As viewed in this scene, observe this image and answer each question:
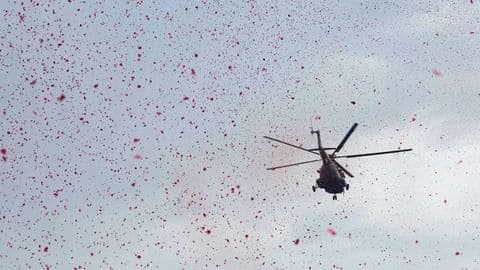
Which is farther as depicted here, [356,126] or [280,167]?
[280,167]

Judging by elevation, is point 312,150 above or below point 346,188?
above

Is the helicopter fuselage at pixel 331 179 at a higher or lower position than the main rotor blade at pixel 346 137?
lower

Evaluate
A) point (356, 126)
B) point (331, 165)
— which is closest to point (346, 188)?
point (331, 165)

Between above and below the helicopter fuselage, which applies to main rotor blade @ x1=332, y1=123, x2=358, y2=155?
above

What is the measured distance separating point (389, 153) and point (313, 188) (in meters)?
8.88

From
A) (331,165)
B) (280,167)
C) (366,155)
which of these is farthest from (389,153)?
(280,167)

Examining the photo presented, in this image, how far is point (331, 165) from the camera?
5425 centimetres

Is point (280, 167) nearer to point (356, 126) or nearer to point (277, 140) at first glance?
point (277, 140)

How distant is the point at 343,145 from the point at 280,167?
7328 mm

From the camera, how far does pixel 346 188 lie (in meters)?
54.6

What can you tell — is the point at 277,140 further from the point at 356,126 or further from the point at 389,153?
the point at 389,153

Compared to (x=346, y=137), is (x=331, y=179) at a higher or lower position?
lower

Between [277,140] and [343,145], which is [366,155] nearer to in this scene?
[343,145]

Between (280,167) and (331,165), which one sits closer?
(331,165)
